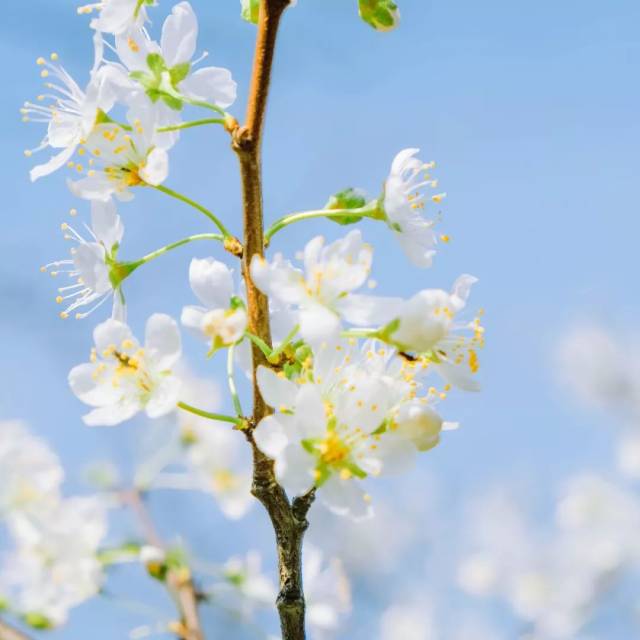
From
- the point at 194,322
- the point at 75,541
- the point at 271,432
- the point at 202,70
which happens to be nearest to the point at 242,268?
the point at 194,322

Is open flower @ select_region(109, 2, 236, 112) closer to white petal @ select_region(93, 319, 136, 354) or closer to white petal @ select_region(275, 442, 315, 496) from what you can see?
white petal @ select_region(93, 319, 136, 354)

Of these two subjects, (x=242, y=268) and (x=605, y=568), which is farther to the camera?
(x=605, y=568)

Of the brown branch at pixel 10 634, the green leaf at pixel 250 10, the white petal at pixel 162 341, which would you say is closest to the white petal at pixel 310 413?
the white petal at pixel 162 341

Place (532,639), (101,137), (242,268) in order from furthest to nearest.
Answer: (532,639) → (101,137) → (242,268)

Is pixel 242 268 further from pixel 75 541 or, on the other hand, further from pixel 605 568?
pixel 605 568

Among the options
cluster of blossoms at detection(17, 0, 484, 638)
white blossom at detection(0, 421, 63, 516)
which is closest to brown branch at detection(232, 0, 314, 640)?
cluster of blossoms at detection(17, 0, 484, 638)

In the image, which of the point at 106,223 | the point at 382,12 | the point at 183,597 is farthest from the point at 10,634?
the point at 382,12

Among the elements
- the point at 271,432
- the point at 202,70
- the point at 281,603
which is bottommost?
the point at 281,603

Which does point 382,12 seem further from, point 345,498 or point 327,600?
point 327,600
